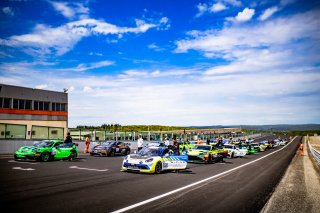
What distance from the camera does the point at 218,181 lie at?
1150cm

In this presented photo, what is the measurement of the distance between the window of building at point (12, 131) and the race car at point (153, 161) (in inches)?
499

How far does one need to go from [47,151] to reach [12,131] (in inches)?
269

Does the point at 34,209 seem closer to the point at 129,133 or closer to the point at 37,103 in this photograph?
the point at 129,133

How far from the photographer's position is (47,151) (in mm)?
17359

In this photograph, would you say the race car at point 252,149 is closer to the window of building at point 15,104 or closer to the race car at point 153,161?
the race car at point 153,161

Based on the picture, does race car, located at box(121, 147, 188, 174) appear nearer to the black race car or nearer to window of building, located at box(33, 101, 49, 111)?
the black race car

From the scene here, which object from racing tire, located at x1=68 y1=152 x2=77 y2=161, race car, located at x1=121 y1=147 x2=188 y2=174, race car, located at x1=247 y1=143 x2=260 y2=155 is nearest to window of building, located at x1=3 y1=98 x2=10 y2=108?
racing tire, located at x1=68 y1=152 x2=77 y2=161

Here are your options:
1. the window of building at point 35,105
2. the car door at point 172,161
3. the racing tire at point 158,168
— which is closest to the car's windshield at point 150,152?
the car door at point 172,161

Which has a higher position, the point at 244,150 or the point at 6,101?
the point at 6,101

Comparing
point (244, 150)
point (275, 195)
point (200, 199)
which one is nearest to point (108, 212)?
point (200, 199)

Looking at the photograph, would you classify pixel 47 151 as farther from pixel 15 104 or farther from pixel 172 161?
pixel 15 104

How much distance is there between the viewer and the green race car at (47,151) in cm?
1670

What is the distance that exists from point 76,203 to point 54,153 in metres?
11.7

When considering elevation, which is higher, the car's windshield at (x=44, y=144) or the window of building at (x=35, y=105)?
the window of building at (x=35, y=105)
